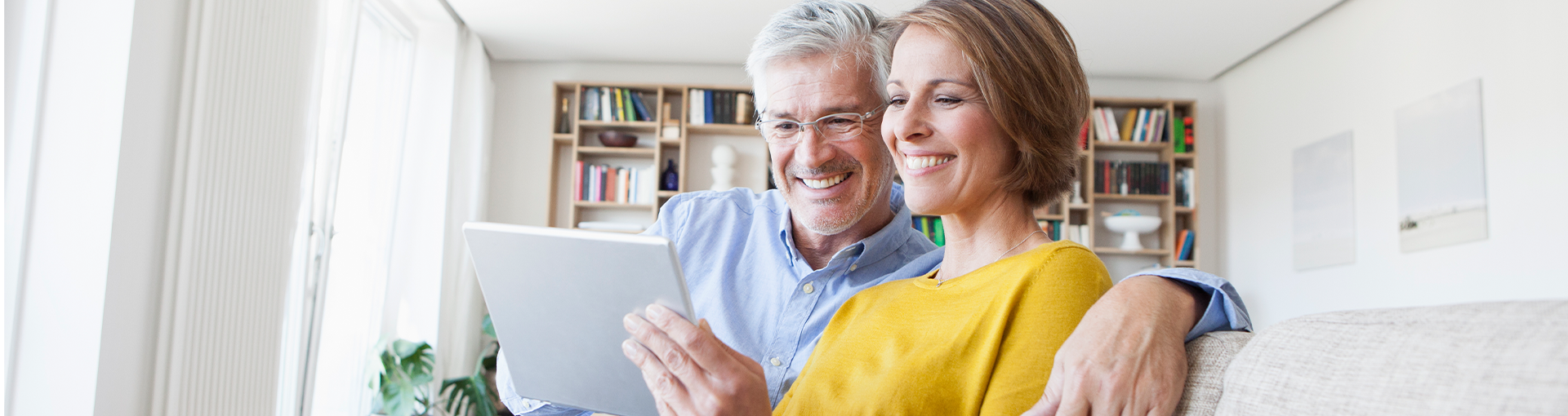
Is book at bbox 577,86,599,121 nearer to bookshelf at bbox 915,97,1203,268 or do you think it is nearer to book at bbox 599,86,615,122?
book at bbox 599,86,615,122

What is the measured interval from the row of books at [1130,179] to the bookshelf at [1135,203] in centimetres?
2

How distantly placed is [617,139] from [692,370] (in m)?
4.83

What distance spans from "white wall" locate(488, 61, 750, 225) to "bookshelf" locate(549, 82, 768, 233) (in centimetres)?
12

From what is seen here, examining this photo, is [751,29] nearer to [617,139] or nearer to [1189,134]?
[617,139]

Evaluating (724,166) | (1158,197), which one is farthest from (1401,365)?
(1158,197)

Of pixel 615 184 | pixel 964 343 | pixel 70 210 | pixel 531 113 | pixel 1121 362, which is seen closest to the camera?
pixel 1121 362

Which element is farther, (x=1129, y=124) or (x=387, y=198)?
(x=1129, y=124)

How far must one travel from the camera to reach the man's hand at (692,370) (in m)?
0.98

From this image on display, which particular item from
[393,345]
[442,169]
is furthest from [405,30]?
[393,345]

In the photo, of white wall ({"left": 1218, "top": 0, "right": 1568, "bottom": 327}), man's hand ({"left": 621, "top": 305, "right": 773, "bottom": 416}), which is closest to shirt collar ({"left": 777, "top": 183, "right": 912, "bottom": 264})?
man's hand ({"left": 621, "top": 305, "right": 773, "bottom": 416})

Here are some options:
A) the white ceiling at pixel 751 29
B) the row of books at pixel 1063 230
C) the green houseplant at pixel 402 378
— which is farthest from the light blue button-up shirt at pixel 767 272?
the row of books at pixel 1063 230

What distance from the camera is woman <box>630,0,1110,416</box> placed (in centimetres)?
94

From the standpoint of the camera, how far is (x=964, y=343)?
97 cm

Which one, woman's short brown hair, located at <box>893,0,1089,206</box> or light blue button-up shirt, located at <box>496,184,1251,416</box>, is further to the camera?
light blue button-up shirt, located at <box>496,184,1251,416</box>
